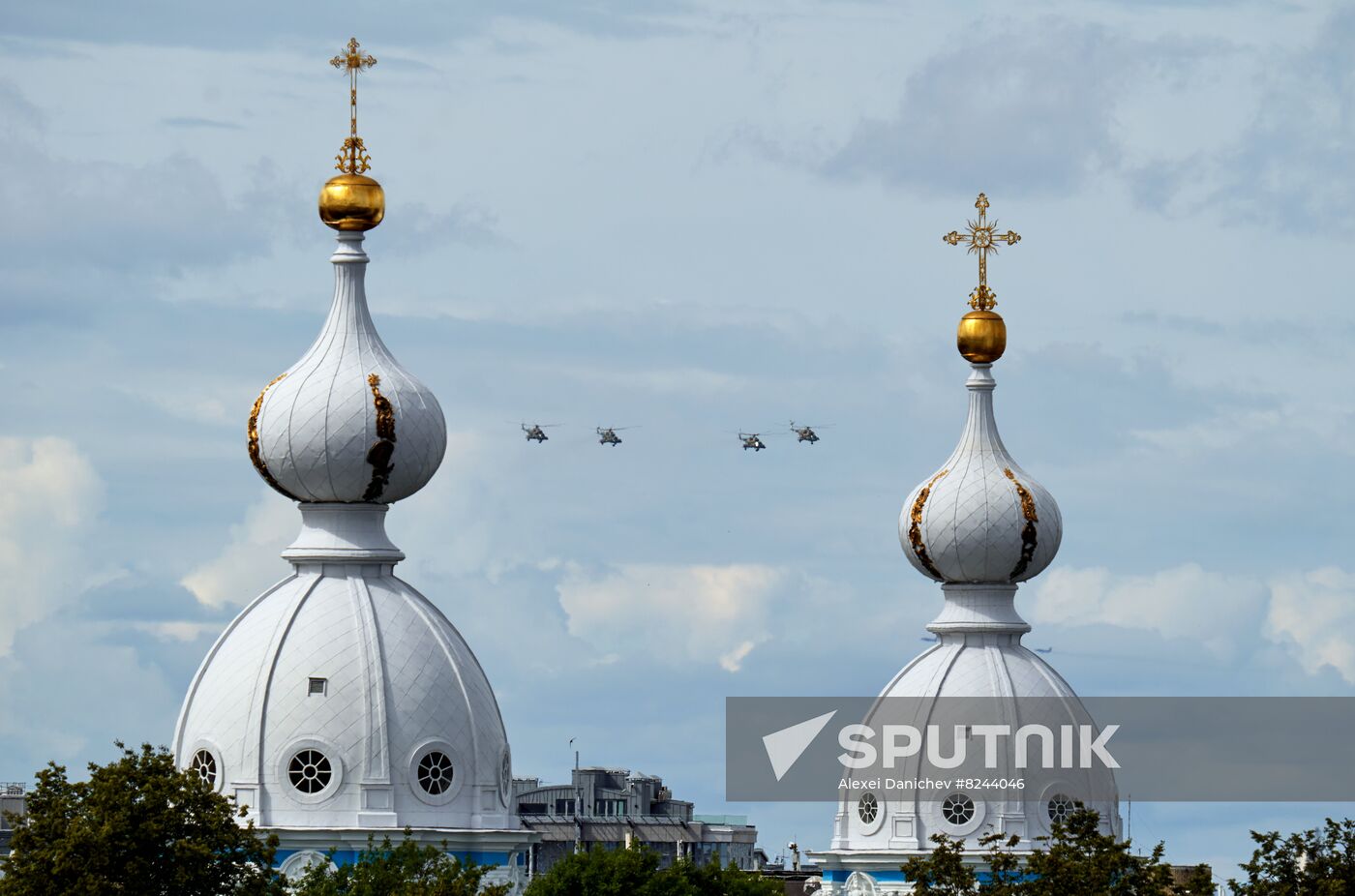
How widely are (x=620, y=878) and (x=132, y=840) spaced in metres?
14.7

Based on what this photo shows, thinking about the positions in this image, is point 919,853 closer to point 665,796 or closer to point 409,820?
point 409,820

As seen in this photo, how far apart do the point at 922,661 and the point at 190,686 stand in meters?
16.7

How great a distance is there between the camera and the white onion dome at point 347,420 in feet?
236

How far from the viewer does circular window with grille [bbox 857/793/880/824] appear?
3167 inches

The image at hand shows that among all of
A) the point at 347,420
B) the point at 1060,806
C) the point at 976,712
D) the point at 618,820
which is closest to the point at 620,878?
the point at 976,712

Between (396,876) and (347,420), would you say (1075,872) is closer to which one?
(396,876)

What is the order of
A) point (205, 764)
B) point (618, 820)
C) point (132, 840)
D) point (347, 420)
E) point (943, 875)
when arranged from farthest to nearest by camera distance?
point (618, 820) → point (347, 420) → point (205, 764) → point (943, 875) → point (132, 840)

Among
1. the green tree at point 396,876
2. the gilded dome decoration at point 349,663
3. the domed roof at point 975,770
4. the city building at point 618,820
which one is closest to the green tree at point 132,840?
the green tree at point 396,876

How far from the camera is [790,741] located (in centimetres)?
8169

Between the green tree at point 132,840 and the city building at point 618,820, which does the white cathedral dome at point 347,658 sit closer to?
the green tree at point 132,840

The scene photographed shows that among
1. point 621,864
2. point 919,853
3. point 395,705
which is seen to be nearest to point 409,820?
point 395,705

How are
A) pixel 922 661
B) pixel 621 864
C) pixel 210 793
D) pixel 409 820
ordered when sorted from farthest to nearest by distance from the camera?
pixel 922 661, pixel 621 864, pixel 409 820, pixel 210 793

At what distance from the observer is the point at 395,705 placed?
70.8 m

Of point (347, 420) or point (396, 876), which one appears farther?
point (347, 420)
